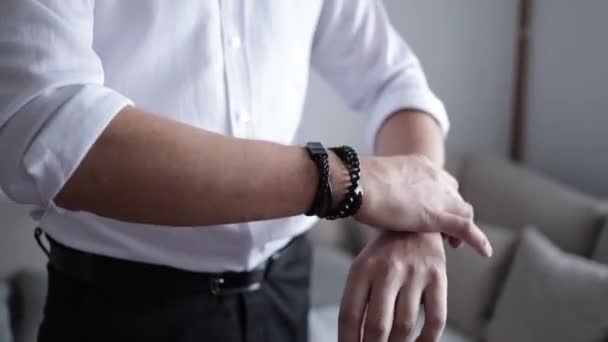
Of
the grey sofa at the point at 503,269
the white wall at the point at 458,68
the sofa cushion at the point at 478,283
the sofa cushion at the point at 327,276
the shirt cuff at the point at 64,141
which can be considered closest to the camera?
the shirt cuff at the point at 64,141

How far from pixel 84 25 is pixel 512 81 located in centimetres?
248

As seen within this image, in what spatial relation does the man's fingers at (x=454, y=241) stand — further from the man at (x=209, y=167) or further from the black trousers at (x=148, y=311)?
the black trousers at (x=148, y=311)

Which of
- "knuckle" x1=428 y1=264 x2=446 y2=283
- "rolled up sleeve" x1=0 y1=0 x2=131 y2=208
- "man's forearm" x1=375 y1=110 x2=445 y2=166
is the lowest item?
"knuckle" x1=428 y1=264 x2=446 y2=283

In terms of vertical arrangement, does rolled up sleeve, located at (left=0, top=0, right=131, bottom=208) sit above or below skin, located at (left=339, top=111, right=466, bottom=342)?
above

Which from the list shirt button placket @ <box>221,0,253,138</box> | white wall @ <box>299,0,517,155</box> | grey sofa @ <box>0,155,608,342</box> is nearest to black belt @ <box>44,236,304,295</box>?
shirt button placket @ <box>221,0,253,138</box>

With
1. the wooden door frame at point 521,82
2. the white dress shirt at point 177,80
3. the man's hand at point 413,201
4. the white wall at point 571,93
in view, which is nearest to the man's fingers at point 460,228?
the man's hand at point 413,201

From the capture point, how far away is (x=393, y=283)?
59cm

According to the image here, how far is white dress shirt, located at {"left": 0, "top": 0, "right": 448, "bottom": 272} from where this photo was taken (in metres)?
0.49

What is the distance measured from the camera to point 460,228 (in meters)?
0.63

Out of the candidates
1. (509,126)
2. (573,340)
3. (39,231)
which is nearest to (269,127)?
(39,231)

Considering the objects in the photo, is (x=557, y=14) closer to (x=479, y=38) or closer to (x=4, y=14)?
(x=479, y=38)

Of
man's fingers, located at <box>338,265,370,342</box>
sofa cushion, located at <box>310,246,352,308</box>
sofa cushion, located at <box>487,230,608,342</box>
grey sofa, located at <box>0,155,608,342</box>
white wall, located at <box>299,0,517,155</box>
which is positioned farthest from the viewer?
white wall, located at <box>299,0,517,155</box>

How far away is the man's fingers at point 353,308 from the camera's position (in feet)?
1.92

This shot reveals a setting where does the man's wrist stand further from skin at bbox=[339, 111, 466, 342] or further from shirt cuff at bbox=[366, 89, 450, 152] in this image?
shirt cuff at bbox=[366, 89, 450, 152]
